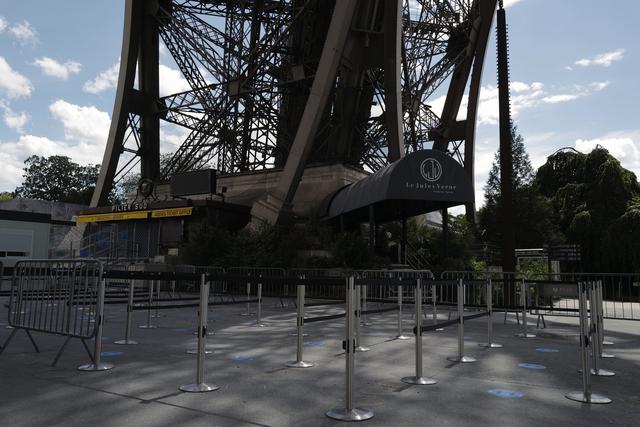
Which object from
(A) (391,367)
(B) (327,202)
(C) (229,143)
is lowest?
(A) (391,367)

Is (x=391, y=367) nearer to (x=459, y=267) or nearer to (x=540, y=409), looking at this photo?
(x=540, y=409)

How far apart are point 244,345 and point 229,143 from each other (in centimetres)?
3317

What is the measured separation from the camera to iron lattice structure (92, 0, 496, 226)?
1470 inches

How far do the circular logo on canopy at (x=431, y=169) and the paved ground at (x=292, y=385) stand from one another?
13.1m

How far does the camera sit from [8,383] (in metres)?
5.64

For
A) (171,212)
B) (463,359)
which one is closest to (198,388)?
(463,359)

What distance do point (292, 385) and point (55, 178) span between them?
108 metres

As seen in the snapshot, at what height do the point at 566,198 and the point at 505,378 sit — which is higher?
the point at 566,198

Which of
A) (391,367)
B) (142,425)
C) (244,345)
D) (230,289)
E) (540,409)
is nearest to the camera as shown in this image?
(142,425)

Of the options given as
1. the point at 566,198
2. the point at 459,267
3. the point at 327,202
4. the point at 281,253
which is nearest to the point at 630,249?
the point at 566,198

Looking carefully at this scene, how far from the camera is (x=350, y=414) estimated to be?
15.2 ft

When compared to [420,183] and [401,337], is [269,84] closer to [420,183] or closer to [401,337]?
[420,183]

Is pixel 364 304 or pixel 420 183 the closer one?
pixel 364 304

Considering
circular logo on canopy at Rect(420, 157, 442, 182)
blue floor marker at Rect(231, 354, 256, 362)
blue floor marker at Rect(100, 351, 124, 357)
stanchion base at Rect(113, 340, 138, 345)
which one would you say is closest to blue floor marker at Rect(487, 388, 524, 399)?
blue floor marker at Rect(231, 354, 256, 362)
